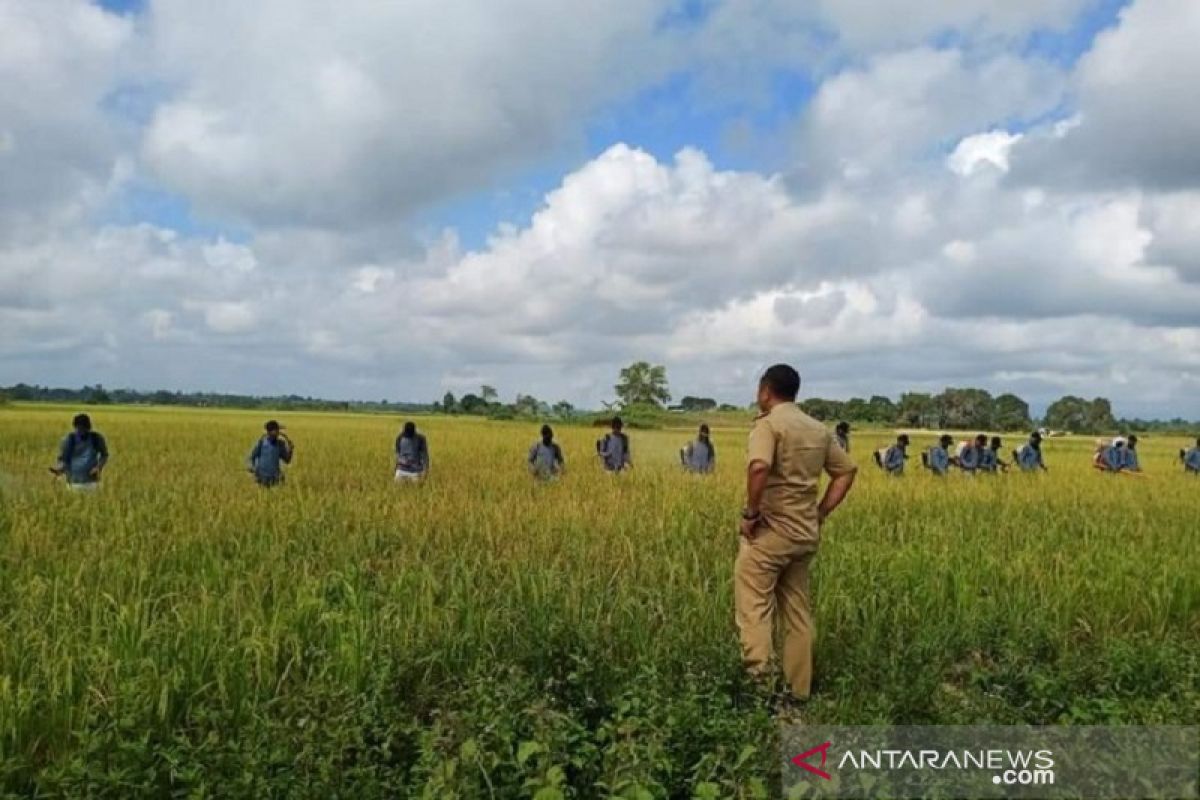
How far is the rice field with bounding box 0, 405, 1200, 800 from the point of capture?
10.5ft

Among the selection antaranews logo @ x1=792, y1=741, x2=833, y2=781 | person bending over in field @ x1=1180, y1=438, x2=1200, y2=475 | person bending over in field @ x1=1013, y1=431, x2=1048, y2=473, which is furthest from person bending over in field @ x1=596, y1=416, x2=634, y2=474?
person bending over in field @ x1=1180, y1=438, x2=1200, y2=475

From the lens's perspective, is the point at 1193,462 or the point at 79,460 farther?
the point at 1193,462

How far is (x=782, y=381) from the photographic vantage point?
448cm

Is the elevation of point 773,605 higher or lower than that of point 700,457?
lower

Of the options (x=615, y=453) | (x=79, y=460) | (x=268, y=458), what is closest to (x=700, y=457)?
(x=615, y=453)

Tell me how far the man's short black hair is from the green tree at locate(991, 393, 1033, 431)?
6982 cm

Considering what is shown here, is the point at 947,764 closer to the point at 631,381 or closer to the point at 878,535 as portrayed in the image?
the point at 878,535

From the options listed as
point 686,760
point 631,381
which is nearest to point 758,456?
point 686,760

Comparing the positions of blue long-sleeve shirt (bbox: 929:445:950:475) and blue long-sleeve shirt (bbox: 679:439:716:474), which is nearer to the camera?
blue long-sleeve shirt (bbox: 679:439:716:474)

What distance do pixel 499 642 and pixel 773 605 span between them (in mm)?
1557

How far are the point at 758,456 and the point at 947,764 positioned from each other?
65.2 inches

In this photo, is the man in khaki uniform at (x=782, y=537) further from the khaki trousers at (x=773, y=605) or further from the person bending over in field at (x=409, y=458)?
the person bending over in field at (x=409, y=458)

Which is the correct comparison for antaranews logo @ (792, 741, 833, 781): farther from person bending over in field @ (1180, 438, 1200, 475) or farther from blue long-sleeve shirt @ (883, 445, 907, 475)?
person bending over in field @ (1180, 438, 1200, 475)

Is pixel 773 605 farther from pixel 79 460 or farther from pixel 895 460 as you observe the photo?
pixel 895 460
